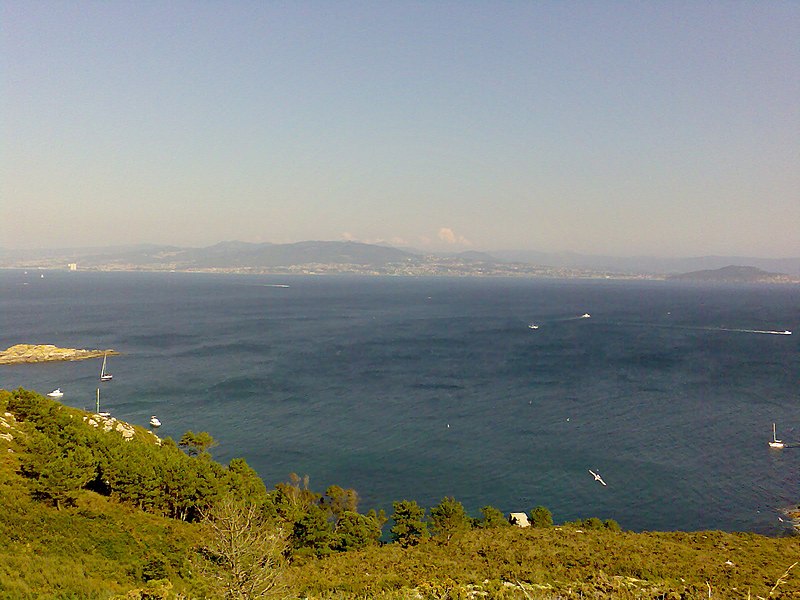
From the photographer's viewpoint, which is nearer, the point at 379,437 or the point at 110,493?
the point at 110,493

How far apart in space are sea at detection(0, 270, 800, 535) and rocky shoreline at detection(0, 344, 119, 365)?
14.8 feet

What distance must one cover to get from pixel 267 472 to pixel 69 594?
36.7 metres

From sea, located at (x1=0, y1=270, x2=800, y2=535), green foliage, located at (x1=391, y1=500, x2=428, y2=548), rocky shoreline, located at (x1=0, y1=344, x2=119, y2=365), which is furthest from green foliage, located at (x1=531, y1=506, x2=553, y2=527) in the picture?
rocky shoreline, located at (x1=0, y1=344, x2=119, y2=365)

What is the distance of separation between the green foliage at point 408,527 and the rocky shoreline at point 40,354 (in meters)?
96.3

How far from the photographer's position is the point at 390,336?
145875mm

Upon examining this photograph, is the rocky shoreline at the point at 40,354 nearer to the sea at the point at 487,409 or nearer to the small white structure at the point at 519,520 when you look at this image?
the sea at the point at 487,409

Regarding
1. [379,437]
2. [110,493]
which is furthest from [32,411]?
[379,437]

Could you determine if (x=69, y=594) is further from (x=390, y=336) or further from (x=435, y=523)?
(x=390, y=336)

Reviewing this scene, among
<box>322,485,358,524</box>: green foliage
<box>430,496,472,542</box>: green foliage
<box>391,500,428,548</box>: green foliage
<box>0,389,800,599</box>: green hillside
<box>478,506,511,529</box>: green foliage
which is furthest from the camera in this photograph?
<box>322,485,358,524</box>: green foliage

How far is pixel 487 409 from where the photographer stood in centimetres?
8019

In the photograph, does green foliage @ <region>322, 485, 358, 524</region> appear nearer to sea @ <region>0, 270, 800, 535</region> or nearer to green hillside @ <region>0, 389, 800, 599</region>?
green hillside @ <region>0, 389, 800, 599</region>

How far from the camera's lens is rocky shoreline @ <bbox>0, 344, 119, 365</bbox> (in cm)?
10456

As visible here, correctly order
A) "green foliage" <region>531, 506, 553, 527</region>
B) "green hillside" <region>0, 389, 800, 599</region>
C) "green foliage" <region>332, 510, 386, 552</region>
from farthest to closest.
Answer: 1. "green foliage" <region>531, 506, 553, 527</region>
2. "green foliage" <region>332, 510, 386, 552</region>
3. "green hillside" <region>0, 389, 800, 599</region>

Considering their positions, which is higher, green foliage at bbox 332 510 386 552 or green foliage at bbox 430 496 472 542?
green foliage at bbox 332 510 386 552
